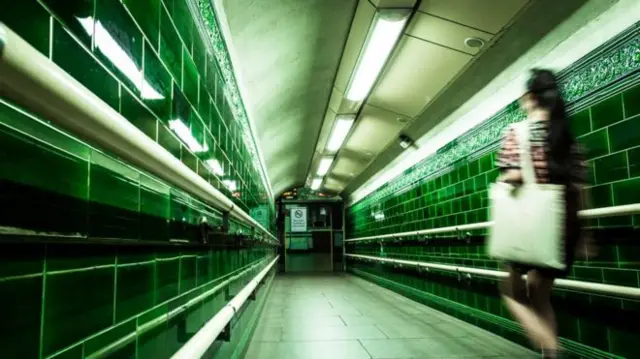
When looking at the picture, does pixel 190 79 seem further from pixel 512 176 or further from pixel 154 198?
pixel 512 176

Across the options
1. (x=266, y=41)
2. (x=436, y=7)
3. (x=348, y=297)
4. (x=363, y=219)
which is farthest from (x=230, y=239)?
(x=363, y=219)

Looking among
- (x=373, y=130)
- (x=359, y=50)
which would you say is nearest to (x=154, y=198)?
(x=359, y=50)

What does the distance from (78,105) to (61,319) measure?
→ 47 centimetres

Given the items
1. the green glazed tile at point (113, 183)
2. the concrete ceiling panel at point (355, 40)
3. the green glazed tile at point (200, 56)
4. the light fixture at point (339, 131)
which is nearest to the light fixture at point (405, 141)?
the light fixture at point (339, 131)

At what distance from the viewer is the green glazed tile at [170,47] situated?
151 cm

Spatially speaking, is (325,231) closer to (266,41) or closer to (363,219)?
(363,219)

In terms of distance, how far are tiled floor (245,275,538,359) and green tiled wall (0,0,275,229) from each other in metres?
1.31

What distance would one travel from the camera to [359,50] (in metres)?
3.81

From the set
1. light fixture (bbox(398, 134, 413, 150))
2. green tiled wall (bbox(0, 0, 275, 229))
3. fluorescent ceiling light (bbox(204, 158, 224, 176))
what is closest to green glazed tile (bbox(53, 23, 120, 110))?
green tiled wall (bbox(0, 0, 275, 229))

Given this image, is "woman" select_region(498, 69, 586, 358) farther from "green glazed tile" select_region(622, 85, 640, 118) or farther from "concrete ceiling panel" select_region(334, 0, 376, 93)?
"concrete ceiling panel" select_region(334, 0, 376, 93)

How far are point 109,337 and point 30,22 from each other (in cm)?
68

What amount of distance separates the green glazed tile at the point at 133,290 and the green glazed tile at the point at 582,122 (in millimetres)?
2405

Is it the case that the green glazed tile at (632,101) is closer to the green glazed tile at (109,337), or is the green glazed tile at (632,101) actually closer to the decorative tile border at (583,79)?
the decorative tile border at (583,79)

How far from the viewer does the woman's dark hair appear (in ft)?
5.09
